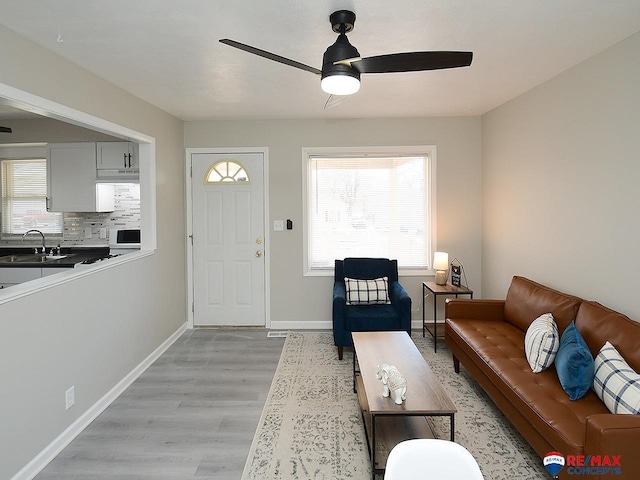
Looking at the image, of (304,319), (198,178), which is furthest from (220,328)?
(198,178)

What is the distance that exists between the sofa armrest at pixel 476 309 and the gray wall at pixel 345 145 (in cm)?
124

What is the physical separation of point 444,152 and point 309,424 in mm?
3443

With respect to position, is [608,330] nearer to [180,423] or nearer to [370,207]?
[180,423]

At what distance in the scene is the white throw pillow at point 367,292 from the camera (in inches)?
175

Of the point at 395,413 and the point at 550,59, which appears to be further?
the point at 550,59

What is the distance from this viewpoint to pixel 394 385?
7.67 ft

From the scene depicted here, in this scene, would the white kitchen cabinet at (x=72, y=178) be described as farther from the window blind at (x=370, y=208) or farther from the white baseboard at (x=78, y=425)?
the window blind at (x=370, y=208)

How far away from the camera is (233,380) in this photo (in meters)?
3.63

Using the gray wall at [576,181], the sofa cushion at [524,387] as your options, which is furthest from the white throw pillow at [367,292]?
the gray wall at [576,181]

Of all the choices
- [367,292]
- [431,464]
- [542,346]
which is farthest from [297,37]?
[367,292]

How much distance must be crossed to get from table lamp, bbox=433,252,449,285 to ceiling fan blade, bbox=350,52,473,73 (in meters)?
2.82

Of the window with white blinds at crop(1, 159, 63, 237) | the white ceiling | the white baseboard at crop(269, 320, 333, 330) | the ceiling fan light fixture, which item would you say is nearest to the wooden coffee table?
the ceiling fan light fixture

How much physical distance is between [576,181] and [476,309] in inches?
53.6

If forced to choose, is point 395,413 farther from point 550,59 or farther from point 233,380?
point 550,59
